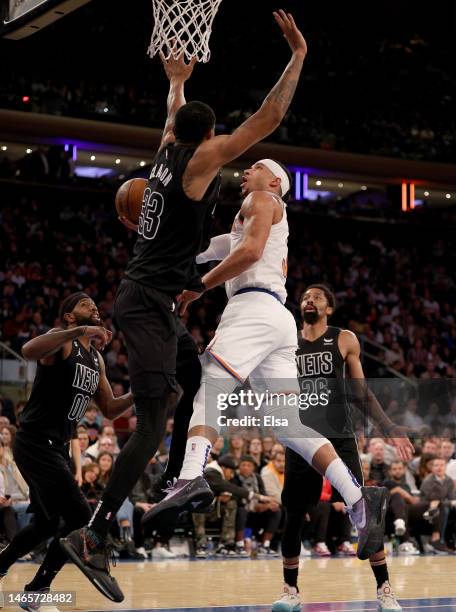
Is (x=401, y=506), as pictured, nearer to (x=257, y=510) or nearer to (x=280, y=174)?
(x=257, y=510)

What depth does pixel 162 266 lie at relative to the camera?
5184 millimetres

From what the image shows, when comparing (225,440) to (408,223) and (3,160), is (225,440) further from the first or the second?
(408,223)

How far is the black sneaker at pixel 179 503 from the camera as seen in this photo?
199 inches

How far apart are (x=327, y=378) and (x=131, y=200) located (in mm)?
2268

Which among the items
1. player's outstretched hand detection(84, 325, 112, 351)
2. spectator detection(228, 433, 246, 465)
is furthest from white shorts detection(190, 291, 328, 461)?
spectator detection(228, 433, 246, 465)

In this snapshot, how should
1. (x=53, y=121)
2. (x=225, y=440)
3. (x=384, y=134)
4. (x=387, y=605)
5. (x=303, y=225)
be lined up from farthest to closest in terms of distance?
(x=303, y=225)
(x=384, y=134)
(x=53, y=121)
(x=225, y=440)
(x=387, y=605)

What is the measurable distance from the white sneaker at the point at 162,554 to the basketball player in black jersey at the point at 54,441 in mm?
5119

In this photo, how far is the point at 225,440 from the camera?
43.4ft

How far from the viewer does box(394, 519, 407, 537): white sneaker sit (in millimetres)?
12789

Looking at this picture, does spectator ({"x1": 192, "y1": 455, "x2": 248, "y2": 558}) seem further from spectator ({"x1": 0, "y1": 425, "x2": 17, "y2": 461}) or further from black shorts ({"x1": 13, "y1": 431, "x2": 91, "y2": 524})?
black shorts ({"x1": 13, "y1": 431, "x2": 91, "y2": 524})

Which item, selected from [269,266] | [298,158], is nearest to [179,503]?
[269,266]

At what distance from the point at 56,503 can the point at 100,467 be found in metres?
5.19

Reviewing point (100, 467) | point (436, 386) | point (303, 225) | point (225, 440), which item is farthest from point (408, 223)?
point (100, 467)

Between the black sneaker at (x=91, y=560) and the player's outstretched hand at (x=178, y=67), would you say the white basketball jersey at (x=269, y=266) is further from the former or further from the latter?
the black sneaker at (x=91, y=560)
